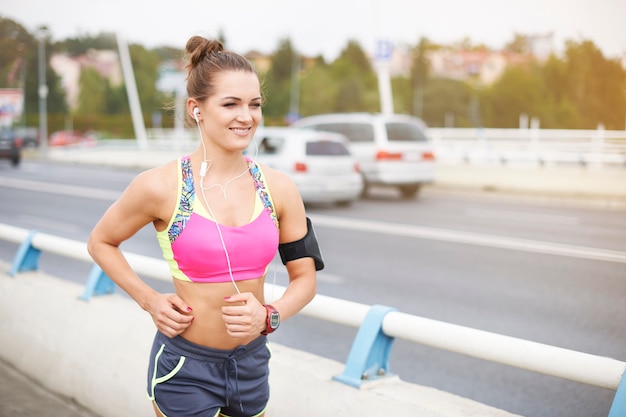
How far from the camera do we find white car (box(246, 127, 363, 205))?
55.2ft

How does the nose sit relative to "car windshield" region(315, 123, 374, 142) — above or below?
above

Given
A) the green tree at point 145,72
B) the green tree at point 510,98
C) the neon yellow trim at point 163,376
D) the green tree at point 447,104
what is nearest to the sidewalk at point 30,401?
the neon yellow trim at point 163,376

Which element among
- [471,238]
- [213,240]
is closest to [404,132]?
[471,238]

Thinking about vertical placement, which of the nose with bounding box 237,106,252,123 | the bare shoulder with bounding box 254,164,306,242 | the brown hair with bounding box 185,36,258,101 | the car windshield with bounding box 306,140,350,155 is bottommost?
the car windshield with bounding box 306,140,350,155

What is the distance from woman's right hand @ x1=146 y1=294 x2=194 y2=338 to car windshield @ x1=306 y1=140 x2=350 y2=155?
1476cm

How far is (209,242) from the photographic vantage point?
2303 millimetres

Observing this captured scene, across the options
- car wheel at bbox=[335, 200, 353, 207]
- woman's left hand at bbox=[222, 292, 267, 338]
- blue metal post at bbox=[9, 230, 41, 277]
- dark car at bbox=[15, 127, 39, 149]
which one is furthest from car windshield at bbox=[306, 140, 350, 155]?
dark car at bbox=[15, 127, 39, 149]

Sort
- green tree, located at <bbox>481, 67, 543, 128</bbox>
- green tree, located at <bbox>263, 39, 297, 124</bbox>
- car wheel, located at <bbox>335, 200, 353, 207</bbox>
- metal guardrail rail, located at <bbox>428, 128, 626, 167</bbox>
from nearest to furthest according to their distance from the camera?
car wheel, located at <bbox>335, 200, 353, 207</bbox>
metal guardrail rail, located at <bbox>428, 128, 626, 167</bbox>
green tree, located at <bbox>481, 67, 543, 128</bbox>
green tree, located at <bbox>263, 39, 297, 124</bbox>

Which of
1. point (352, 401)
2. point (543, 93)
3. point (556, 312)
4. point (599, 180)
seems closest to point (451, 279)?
point (556, 312)

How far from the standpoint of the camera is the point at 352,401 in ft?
10.1

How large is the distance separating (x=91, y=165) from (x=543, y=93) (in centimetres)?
3586

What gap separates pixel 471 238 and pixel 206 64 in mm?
10446

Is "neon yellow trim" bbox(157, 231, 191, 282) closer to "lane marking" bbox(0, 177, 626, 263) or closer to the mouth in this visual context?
the mouth

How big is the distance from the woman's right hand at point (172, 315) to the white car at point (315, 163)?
14176mm
